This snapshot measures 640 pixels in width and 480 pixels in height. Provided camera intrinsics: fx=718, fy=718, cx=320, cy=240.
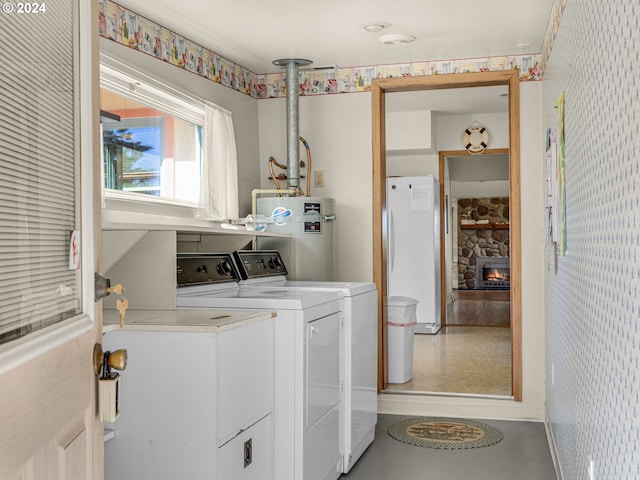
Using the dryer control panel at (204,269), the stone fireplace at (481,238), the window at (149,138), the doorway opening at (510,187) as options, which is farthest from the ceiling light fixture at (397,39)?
the stone fireplace at (481,238)

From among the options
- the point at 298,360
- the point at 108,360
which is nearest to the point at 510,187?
the point at 298,360

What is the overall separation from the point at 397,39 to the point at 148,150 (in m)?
1.58

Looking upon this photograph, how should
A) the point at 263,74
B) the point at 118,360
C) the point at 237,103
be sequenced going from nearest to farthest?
1. the point at 118,360
2. the point at 237,103
3. the point at 263,74

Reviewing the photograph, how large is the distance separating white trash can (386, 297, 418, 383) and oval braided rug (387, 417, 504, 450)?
613 mm

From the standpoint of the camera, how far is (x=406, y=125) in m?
7.35

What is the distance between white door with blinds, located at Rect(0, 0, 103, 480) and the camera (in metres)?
0.89

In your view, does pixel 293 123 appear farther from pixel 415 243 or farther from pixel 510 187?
pixel 415 243

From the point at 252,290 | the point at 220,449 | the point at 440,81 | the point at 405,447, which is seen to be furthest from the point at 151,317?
the point at 440,81

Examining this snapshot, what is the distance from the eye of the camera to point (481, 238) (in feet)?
45.1

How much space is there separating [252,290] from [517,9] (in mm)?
1984

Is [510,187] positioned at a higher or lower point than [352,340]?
higher

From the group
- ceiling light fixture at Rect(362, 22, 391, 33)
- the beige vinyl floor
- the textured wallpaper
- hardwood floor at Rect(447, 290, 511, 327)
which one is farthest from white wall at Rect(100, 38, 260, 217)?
hardwood floor at Rect(447, 290, 511, 327)

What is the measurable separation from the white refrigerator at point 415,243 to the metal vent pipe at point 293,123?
10.3 ft

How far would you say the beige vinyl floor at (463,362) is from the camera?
16.8 ft
